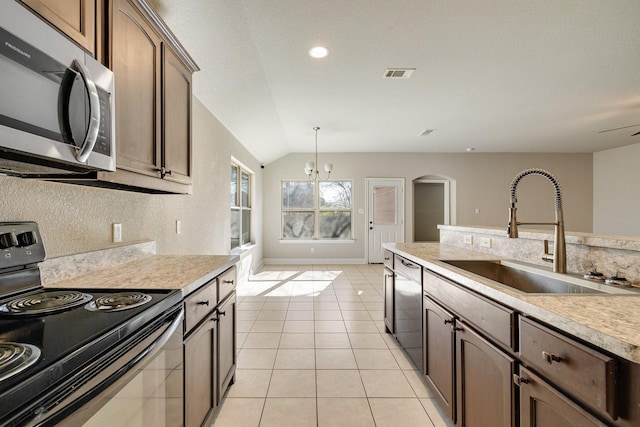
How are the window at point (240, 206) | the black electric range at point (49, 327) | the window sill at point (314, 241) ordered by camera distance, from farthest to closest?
the window sill at point (314, 241), the window at point (240, 206), the black electric range at point (49, 327)

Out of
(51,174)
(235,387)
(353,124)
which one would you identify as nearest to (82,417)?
(51,174)

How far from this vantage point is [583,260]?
1479 millimetres

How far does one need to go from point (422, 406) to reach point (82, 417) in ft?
6.00

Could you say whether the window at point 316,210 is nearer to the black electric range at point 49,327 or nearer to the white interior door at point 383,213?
the white interior door at point 383,213

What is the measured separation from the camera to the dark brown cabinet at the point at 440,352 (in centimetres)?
155

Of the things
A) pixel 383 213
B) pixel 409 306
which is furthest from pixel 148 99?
pixel 383 213

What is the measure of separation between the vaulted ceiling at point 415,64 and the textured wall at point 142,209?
529 mm

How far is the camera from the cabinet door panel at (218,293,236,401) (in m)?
1.72

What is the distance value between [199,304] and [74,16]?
3.95ft

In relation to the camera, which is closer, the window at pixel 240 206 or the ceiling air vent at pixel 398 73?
the ceiling air vent at pixel 398 73

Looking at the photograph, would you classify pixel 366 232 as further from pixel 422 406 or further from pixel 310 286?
pixel 422 406

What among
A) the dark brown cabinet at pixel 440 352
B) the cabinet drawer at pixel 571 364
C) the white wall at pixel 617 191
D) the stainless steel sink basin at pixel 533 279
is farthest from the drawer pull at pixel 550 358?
the white wall at pixel 617 191

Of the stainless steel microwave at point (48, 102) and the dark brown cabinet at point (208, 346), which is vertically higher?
the stainless steel microwave at point (48, 102)

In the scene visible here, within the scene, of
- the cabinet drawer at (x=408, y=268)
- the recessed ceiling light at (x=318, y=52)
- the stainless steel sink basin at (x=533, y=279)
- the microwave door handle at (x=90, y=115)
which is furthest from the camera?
the recessed ceiling light at (x=318, y=52)
